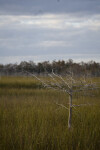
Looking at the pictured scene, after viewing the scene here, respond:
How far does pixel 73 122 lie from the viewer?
20.6 ft

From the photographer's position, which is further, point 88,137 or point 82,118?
point 82,118

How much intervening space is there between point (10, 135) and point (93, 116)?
2800 mm

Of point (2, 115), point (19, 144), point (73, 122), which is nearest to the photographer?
point (19, 144)

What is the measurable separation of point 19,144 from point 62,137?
918 mm

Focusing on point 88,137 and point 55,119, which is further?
point 55,119

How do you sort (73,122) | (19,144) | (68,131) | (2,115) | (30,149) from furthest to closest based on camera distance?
(2,115), (73,122), (68,131), (19,144), (30,149)

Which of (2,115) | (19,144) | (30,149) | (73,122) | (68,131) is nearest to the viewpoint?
(30,149)

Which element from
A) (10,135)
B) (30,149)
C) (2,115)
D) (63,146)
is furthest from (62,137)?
(2,115)

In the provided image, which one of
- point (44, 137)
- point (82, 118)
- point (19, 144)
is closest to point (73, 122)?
Result: point (82, 118)

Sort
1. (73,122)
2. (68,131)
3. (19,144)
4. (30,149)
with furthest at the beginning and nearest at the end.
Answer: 1. (73,122)
2. (68,131)
3. (19,144)
4. (30,149)

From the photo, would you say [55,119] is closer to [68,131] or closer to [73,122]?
[73,122]

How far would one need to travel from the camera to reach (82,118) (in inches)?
256

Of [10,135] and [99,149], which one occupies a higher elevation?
[10,135]

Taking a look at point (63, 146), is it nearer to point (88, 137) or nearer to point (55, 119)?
point (88, 137)
